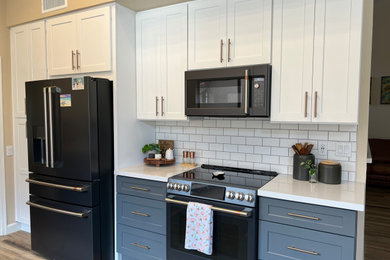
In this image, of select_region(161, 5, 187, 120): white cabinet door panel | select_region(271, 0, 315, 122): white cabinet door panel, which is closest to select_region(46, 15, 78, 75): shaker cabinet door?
select_region(161, 5, 187, 120): white cabinet door panel

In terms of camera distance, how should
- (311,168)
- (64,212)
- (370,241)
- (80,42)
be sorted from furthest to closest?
(370,241), (80,42), (64,212), (311,168)

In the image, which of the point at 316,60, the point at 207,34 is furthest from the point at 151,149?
the point at 316,60

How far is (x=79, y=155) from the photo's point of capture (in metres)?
2.45

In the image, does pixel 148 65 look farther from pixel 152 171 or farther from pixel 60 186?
pixel 60 186

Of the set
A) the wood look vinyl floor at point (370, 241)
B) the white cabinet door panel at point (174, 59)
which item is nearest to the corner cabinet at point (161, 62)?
the white cabinet door panel at point (174, 59)

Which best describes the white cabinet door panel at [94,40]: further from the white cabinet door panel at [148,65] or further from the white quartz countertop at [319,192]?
the white quartz countertop at [319,192]

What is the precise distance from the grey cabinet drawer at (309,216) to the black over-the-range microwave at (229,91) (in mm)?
690

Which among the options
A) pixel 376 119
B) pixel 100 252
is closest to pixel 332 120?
pixel 100 252

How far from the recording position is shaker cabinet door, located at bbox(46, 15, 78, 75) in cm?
277

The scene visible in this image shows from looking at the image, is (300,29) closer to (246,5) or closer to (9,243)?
(246,5)

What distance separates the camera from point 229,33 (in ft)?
7.57

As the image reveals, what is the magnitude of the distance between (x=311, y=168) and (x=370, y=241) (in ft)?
6.35

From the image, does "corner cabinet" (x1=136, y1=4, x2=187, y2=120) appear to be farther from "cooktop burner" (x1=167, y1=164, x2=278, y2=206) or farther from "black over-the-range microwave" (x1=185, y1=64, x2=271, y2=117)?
"cooktop burner" (x1=167, y1=164, x2=278, y2=206)

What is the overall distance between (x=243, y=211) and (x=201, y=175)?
579 mm
